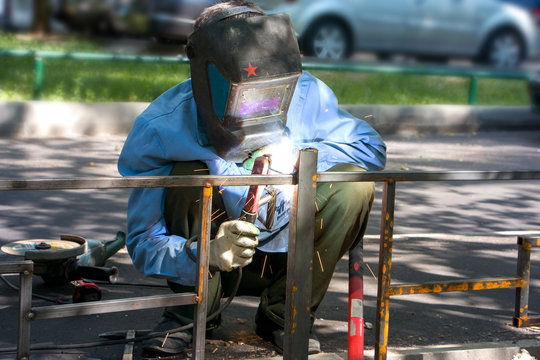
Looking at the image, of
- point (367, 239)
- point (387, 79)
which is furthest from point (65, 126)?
point (387, 79)

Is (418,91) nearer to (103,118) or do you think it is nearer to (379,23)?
(379,23)

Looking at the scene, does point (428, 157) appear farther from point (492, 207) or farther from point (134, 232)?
point (134, 232)

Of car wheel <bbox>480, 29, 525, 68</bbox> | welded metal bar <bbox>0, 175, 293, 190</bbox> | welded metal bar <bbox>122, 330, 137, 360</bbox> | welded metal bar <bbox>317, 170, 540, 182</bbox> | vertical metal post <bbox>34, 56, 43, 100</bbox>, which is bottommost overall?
welded metal bar <bbox>122, 330, 137, 360</bbox>

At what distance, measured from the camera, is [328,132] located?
3562 mm

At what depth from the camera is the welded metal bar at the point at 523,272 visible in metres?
3.63

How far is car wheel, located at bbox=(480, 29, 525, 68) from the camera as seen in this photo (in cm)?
1293

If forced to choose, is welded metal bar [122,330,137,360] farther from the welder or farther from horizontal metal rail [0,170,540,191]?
horizontal metal rail [0,170,540,191]

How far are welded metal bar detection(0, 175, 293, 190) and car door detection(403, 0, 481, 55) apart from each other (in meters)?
9.99

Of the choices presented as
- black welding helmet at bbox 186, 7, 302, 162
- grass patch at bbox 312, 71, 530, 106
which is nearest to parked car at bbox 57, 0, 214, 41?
grass patch at bbox 312, 71, 530, 106

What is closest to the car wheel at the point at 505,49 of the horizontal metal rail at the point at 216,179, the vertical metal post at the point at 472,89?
the vertical metal post at the point at 472,89

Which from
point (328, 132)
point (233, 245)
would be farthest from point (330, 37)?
point (233, 245)

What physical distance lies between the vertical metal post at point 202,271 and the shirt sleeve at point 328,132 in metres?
0.73

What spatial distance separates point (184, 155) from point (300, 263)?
67 cm

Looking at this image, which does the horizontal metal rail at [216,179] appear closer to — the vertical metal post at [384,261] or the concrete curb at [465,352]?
the vertical metal post at [384,261]
